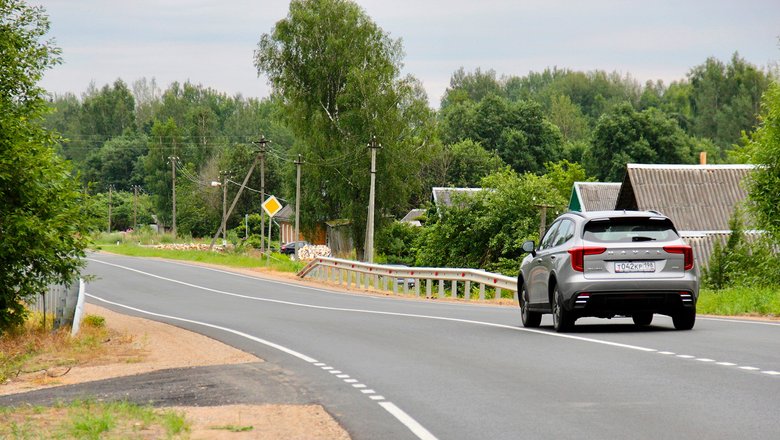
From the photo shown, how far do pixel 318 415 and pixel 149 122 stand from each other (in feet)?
582

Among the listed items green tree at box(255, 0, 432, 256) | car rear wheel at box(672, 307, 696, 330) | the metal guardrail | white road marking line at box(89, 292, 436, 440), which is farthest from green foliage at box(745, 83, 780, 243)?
green tree at box(255, 0, 432, 256)

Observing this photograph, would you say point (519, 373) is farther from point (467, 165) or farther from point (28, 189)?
point (467, 165)

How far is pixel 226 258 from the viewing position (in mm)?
70500

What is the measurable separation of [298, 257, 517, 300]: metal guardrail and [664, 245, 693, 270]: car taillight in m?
15.3

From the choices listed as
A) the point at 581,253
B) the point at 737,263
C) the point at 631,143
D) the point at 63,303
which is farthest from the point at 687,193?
the point at 631,143

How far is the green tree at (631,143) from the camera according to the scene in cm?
10038

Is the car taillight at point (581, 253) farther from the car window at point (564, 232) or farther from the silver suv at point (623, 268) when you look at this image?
the car window at point (564, 232)

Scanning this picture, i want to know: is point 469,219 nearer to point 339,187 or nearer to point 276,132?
point 339,187

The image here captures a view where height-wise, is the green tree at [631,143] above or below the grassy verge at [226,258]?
above

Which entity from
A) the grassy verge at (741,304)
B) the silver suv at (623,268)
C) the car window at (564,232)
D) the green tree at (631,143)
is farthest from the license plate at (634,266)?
the green tree at (631,143)

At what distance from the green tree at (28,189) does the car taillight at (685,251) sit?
10801 millimetres

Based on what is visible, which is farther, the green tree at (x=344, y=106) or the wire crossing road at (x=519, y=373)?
the green tree at (x=344, y=106)

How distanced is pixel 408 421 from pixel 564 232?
342 inches

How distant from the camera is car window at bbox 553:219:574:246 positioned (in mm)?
17453
